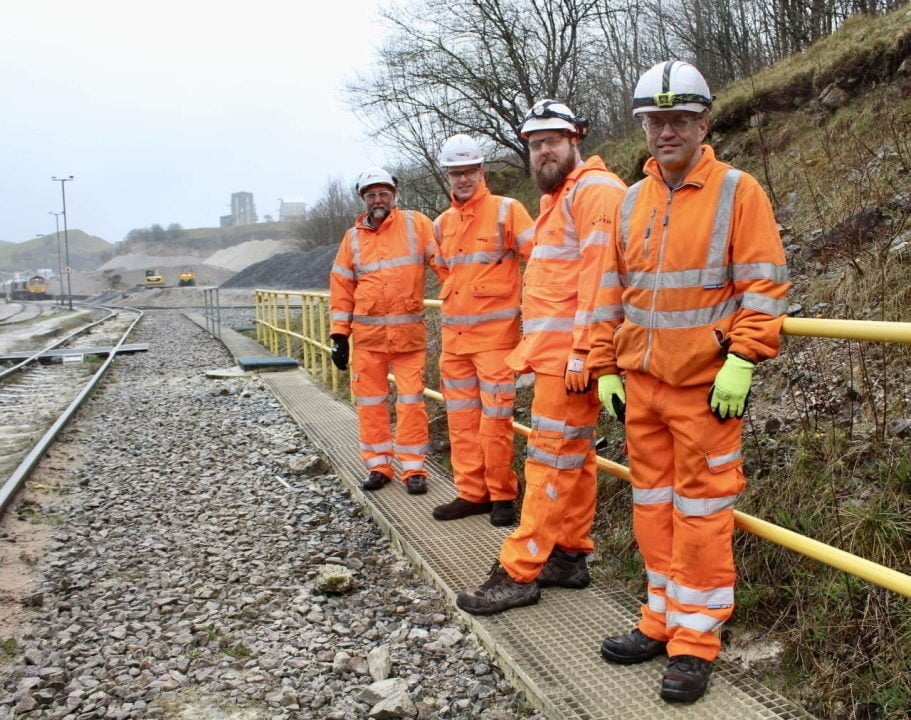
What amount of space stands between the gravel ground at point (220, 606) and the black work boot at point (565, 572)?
43cm

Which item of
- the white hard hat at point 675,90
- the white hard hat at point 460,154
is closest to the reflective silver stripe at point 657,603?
the white hard hat at point 675,90

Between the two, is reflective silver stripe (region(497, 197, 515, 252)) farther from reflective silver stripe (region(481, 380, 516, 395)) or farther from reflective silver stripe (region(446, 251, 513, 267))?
reflective silver stripe (region(481, 380, 516, 395))

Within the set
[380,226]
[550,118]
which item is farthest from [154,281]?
[550,118]

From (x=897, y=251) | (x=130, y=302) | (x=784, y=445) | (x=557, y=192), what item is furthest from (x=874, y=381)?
(x=130, y=302)

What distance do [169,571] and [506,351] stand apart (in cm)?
211

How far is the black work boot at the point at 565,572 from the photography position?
3371 mm

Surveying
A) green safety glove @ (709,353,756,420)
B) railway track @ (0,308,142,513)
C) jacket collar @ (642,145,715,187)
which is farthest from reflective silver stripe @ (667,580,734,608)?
railway track @ (0,308,142,513)

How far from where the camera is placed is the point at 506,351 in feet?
13.6

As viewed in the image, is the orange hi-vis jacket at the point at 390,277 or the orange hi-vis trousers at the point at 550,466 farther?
the orange hi-vis jacket at the point at 390,277

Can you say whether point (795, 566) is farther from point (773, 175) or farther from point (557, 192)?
point (773, 175)

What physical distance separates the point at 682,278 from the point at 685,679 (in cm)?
127

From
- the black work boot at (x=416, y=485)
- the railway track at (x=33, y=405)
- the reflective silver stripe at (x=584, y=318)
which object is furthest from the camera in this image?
the railway track at (x=33, y=405)

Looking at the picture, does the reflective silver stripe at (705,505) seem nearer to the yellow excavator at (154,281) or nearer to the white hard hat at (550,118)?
the white hard hat at (550,118)

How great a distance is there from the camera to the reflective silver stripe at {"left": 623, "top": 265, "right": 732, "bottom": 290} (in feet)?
7.81
